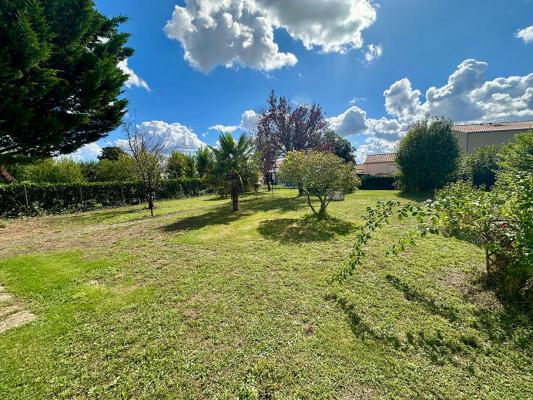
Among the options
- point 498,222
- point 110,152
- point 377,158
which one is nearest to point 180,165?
point 110,152

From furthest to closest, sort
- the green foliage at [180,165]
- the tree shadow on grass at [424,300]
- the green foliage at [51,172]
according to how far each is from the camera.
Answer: the green foliage at [180,165] → the green foliage at [51,172] → the tree shadow on grass at [424,300]

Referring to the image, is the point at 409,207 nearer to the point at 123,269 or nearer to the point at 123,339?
the point at 123,339

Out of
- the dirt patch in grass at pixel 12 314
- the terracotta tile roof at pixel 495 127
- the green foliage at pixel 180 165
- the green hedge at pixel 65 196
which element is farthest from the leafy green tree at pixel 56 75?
the terracotta tile roof at pixel 495 127

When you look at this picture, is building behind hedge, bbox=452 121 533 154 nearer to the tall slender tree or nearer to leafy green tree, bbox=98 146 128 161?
the tall slender tree

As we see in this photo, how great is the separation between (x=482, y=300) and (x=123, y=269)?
6814 millimetres

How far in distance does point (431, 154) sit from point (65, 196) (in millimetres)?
25571

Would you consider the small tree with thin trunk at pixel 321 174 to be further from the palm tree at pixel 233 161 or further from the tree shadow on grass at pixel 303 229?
the palm tree at pixel 233 161

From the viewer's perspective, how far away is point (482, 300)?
11.8 feet

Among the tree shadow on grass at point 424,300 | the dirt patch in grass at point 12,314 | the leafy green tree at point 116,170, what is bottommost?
the tree shadow on grass at point 424,300

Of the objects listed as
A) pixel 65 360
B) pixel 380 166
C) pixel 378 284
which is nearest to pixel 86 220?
pixel 65 360

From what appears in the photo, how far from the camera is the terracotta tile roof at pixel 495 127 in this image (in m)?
31.0

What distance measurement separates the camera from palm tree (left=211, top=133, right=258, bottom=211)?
38.0 feet

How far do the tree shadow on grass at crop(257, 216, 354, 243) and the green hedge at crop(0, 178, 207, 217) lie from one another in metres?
13.2

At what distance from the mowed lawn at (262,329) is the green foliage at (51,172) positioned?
727 inches
